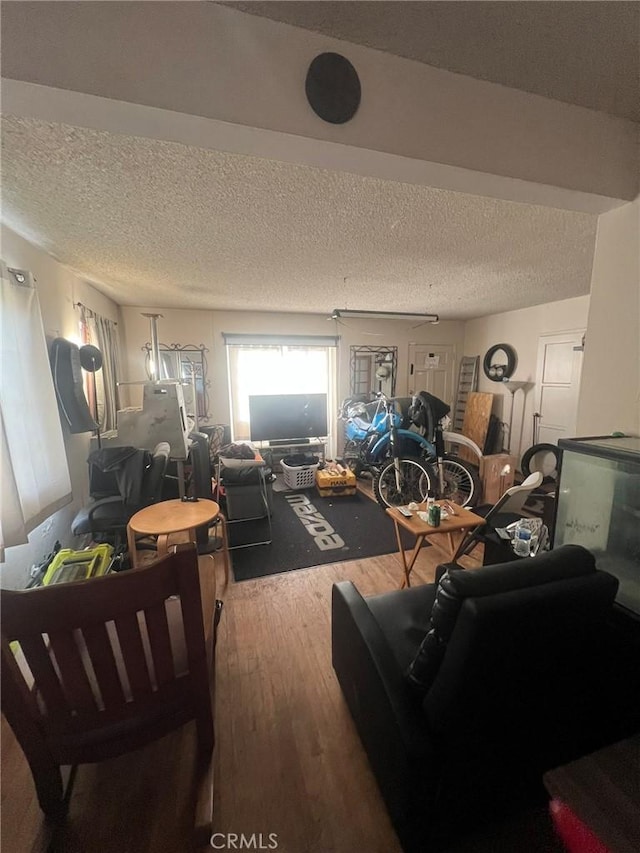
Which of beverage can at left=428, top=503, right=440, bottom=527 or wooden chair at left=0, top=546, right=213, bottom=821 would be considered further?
beverage can at left=428, top=503, right=440, bottom=527

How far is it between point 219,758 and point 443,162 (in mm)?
2241

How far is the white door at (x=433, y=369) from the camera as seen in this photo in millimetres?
5273

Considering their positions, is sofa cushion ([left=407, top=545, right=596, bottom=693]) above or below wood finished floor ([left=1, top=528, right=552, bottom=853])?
above

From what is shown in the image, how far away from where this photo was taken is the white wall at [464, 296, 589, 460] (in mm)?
3916

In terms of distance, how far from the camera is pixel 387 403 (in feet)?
13.1

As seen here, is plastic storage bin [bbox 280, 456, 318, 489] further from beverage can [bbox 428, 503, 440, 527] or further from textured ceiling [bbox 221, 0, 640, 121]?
textured ceiling [bbox 221, 0, 640, 121]

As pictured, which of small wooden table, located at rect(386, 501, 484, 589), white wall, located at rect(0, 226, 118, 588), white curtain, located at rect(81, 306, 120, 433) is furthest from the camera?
white curtain, located at rect(81, 306, 120, 433)

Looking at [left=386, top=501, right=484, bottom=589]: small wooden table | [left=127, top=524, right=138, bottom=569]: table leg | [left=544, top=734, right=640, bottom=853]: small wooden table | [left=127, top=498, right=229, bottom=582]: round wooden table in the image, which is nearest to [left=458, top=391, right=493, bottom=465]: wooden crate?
[left=386, top=501, right=484, bottom=589]: small wooden table

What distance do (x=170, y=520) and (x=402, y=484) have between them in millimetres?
2395

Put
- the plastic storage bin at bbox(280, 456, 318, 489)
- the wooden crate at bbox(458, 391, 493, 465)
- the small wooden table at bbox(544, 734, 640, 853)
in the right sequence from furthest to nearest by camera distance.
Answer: the wooden crate at bbox(458, 391, 493, 465)
the plastic storage bin at bbox(280, 456, 318, 489)
the small wooden table at bbox(544, 734, 640, 853)

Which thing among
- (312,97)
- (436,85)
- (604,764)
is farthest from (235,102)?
(604,764)

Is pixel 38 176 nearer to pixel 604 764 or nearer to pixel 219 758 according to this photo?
pixel 219 758

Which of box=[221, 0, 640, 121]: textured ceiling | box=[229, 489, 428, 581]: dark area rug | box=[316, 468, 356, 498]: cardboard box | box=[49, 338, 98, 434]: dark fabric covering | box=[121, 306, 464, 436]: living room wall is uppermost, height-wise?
box=[221, 0, 640, 121]: textured ceiling

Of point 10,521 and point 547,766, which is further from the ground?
point 10,521
